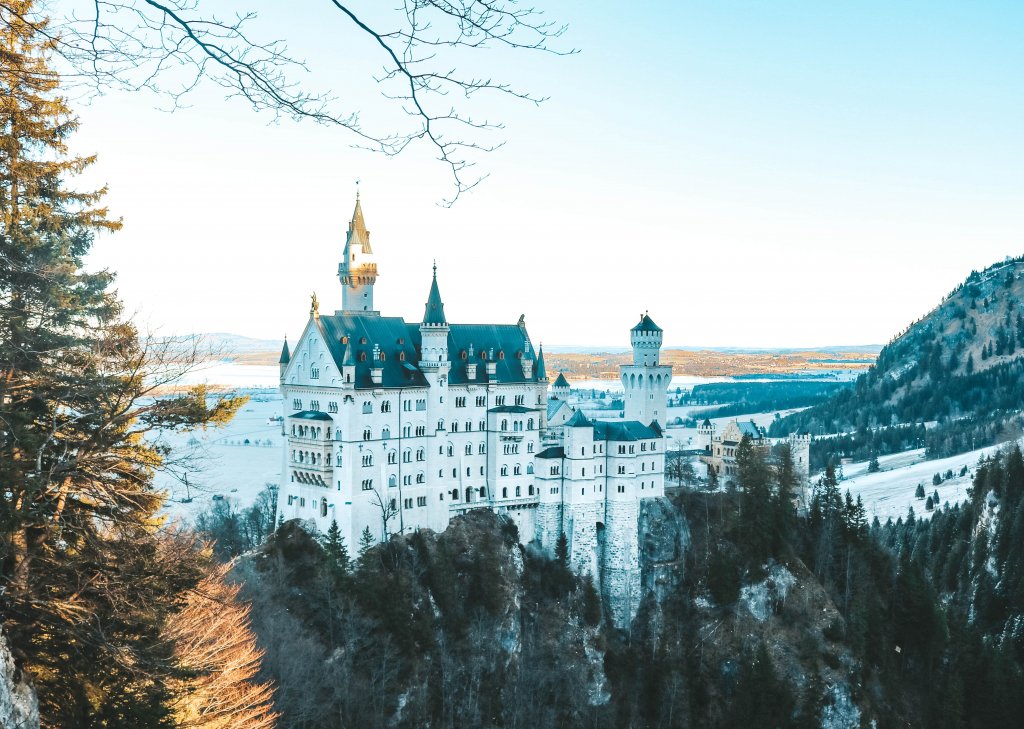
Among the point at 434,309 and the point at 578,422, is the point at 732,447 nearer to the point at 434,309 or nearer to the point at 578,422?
the point at 578,422

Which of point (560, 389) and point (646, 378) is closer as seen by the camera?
point (646, 378)

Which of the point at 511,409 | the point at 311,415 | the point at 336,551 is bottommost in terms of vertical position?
the point at 336,551

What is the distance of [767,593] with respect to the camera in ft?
274

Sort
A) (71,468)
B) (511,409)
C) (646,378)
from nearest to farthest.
A: (71,468) → (511,409) → (646,378)

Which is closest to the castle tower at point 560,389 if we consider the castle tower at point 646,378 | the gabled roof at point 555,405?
the gabled roof at point 555,405

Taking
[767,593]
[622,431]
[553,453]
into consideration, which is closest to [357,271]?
[553,453]

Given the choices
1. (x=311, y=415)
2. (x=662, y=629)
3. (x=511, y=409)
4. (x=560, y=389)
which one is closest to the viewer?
(x=311, y=415)

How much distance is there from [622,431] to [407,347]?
68.1 ft

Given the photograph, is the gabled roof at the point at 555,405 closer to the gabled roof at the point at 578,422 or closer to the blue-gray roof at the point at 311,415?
the gabled roof at the point at 578,422

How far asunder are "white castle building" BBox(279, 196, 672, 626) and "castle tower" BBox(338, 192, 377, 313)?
0.33 ft

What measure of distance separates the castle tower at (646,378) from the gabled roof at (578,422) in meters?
9.45

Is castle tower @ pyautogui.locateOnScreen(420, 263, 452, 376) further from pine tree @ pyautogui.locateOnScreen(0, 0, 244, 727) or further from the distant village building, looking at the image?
pine tree @ pyautogui.locateOnScreen(0, 0, 244, 727)

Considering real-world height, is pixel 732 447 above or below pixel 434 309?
below

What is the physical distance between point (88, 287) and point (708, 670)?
68.6 m
